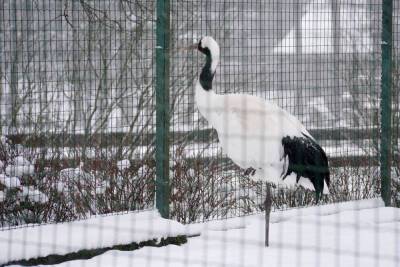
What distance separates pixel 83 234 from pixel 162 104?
113 centimetres

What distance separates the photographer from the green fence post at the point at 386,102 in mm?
6336

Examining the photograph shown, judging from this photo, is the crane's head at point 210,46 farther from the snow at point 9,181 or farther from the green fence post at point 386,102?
the snow at point 9,181

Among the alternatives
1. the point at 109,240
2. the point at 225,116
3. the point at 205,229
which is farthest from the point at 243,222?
the point at 109,240

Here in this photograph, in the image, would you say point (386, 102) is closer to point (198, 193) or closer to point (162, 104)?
point (198, 193)

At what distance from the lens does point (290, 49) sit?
6.57 metres

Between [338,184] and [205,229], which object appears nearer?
[205,229]

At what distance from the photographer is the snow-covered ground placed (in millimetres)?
4918

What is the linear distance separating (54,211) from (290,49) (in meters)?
2.46

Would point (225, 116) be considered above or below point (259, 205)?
above

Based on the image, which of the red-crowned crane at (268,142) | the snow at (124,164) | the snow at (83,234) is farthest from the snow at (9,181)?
the red-crowned crane at (268,142)

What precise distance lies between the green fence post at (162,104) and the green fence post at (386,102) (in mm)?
2014

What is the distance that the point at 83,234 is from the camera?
Result: 501 centimetres

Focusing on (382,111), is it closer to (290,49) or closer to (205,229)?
(290,49)

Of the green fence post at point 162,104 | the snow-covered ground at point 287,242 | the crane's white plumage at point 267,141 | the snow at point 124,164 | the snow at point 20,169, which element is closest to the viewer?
the snow-covered ground at point 287,242
